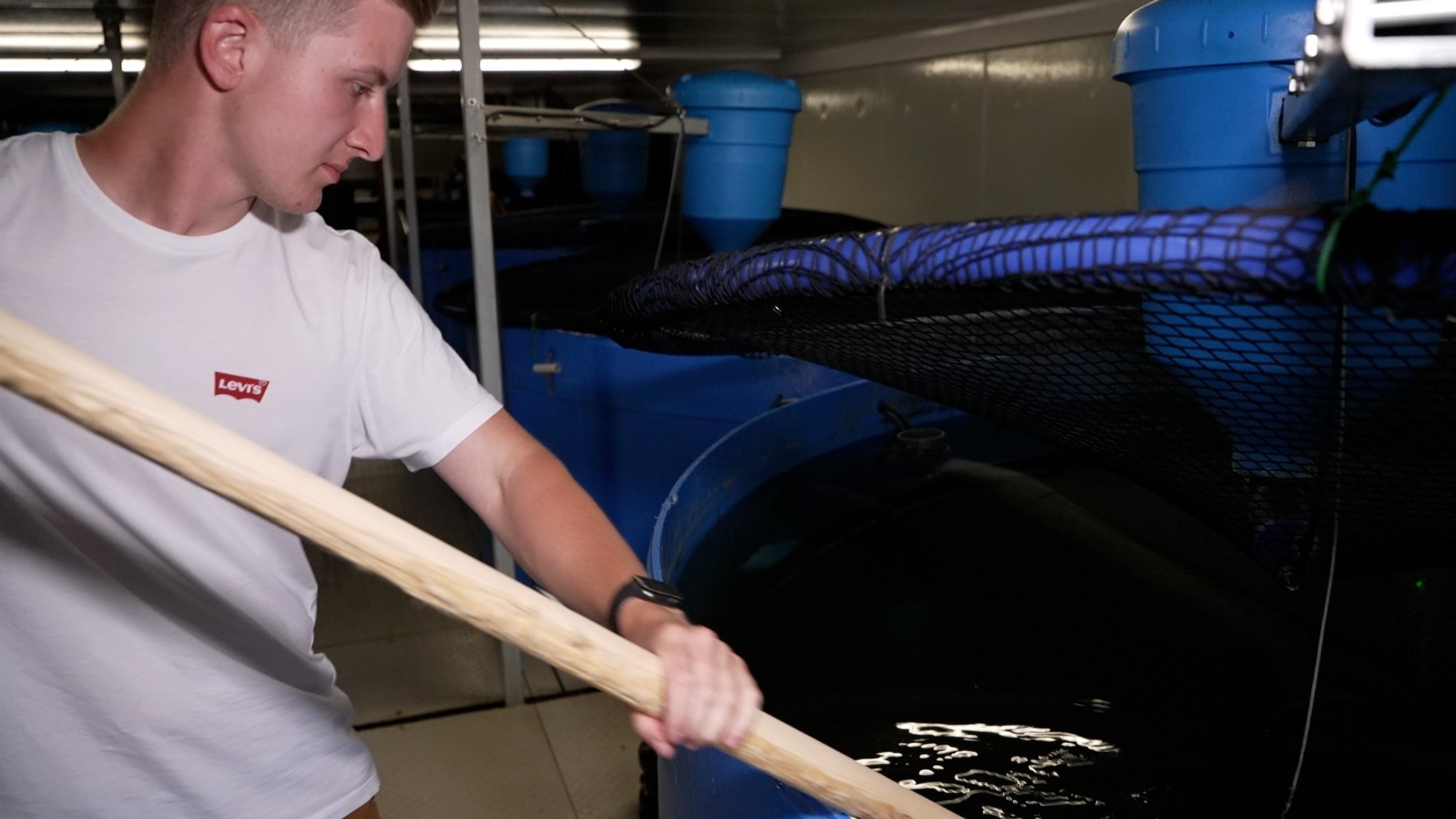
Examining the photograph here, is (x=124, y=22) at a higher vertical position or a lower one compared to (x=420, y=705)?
higher

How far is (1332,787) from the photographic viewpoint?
1155 millimetres

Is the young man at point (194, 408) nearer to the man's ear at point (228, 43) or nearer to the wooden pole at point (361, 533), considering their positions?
the man's ear at point (228, 43)

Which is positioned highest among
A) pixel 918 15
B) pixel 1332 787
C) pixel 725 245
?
pixel 918 15

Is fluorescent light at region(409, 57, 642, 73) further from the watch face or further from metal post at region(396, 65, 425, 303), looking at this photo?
the watch face

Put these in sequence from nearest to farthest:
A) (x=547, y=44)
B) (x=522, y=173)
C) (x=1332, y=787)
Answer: (x=1332, y=787), (x=547, y=44), (x=522, y=173)

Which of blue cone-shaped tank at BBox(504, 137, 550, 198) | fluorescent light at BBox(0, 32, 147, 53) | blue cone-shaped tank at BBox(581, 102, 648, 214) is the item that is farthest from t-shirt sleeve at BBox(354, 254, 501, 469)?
blue cone-shaped tank at BBox(504, 137, 550, 198)

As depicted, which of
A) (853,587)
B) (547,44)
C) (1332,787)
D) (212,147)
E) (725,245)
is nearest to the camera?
(212,147)

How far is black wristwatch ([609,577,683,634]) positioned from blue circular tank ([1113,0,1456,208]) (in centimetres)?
72

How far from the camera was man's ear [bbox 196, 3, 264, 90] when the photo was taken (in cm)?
90

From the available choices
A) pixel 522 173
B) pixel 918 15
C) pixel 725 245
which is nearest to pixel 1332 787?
pixel 725 245

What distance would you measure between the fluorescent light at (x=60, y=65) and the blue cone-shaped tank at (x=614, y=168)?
6.39 feet

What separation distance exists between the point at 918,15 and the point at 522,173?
2647 millimetres

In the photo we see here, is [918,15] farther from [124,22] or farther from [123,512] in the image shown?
[123,512]

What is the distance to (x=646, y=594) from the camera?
872 mm
